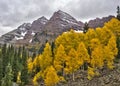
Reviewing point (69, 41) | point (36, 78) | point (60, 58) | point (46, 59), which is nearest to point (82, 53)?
point (60, 58)

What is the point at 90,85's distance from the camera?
85.7 meters

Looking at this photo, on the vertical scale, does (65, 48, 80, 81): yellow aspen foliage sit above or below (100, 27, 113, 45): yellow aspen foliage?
below

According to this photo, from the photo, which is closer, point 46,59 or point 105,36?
point 46,59

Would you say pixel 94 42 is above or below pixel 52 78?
above

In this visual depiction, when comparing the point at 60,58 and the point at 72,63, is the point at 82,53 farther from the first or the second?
the point at 60,58

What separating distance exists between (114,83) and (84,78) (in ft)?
48.2

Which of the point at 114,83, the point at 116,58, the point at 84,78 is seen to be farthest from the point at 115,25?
the point at 114,83

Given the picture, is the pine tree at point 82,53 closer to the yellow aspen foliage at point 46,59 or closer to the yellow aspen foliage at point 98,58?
the yellow aspen foliage at point 98,58

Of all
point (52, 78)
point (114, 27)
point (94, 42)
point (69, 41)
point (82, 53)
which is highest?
point (114, 27)

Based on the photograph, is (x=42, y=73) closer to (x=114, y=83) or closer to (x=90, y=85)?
(x=90, y=85)

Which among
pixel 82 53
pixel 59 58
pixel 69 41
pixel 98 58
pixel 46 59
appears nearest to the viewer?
pixel 98 58

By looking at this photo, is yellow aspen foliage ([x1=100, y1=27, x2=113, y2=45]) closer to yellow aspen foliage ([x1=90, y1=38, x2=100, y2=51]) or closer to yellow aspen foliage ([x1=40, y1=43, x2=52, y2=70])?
yellow aspen foliage ([x1=90, y1=38, x2=100, y2=51])

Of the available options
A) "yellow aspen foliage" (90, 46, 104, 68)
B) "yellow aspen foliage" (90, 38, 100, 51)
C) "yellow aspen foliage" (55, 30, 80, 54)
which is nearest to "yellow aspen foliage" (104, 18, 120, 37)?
"yellow aspen foliage" (90, 38, 100, 51)

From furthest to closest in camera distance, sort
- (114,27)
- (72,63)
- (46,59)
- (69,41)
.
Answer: (114,27)
(69,41)
(46,59)
(72,63)
